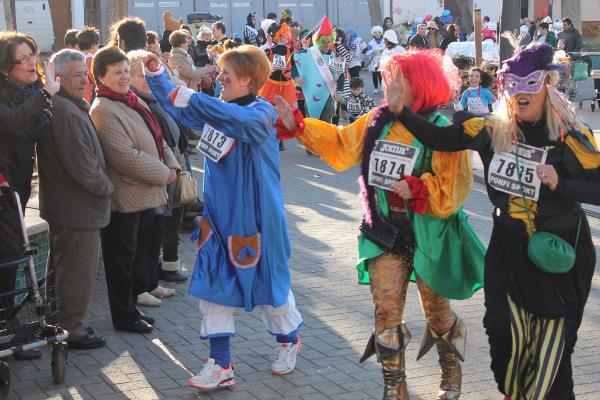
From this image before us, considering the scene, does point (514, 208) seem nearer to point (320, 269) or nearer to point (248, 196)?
point (248, 196)

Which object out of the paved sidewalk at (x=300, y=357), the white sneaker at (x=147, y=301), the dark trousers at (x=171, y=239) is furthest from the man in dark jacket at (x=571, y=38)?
the white sneaker at (x=147, y=301)

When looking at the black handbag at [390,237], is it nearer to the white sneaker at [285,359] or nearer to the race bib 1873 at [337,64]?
the white sneaker at [285,359]

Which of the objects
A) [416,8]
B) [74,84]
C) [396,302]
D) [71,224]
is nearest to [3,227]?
[71,224]

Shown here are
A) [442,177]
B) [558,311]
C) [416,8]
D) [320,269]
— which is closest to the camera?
[558,311]

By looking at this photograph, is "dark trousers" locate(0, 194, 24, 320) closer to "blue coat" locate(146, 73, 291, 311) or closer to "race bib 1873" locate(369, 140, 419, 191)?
"blue coat" locate(146, 73, 291, 311)

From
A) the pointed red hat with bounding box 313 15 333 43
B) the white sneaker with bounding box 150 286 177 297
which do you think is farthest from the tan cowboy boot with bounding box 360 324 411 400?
the pointed red hat with bounding box 313 15 333 43

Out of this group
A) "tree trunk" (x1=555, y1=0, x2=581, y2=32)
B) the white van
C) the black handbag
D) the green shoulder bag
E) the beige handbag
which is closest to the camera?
the green shoulder bag

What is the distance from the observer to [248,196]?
5266 mm

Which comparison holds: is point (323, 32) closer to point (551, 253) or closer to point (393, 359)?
point (393, 359)

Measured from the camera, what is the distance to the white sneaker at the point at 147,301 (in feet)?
22.9

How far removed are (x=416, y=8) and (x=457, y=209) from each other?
1545 inches

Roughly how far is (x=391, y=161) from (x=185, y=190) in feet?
8.40

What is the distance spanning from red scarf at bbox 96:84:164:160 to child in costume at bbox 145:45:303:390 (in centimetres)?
94

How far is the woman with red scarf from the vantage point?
237 inches
